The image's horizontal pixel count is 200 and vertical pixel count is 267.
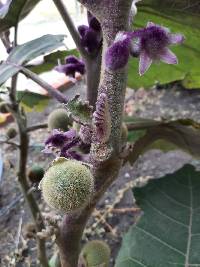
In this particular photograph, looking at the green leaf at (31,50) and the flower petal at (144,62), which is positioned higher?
the flower petal at (144,62)

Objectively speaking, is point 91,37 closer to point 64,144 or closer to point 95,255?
point 64,144

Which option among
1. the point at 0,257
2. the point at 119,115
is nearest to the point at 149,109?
the point at 0,257

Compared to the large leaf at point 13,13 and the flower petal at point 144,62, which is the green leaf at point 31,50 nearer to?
the large leaf at point 13,13

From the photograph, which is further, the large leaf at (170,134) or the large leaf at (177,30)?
the large leaf at (170,134)

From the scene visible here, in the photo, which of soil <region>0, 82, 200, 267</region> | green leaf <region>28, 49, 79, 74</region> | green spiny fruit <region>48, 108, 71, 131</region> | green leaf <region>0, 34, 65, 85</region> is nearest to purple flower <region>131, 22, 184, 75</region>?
green leaf <region>0, 34, 65, 85</region>

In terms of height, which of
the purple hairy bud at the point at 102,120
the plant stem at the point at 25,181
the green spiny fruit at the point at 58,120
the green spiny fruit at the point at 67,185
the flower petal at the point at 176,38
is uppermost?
the flower petal at the point at 176,38

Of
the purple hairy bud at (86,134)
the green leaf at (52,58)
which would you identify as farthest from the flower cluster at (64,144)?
the green leaf at (52,58)
